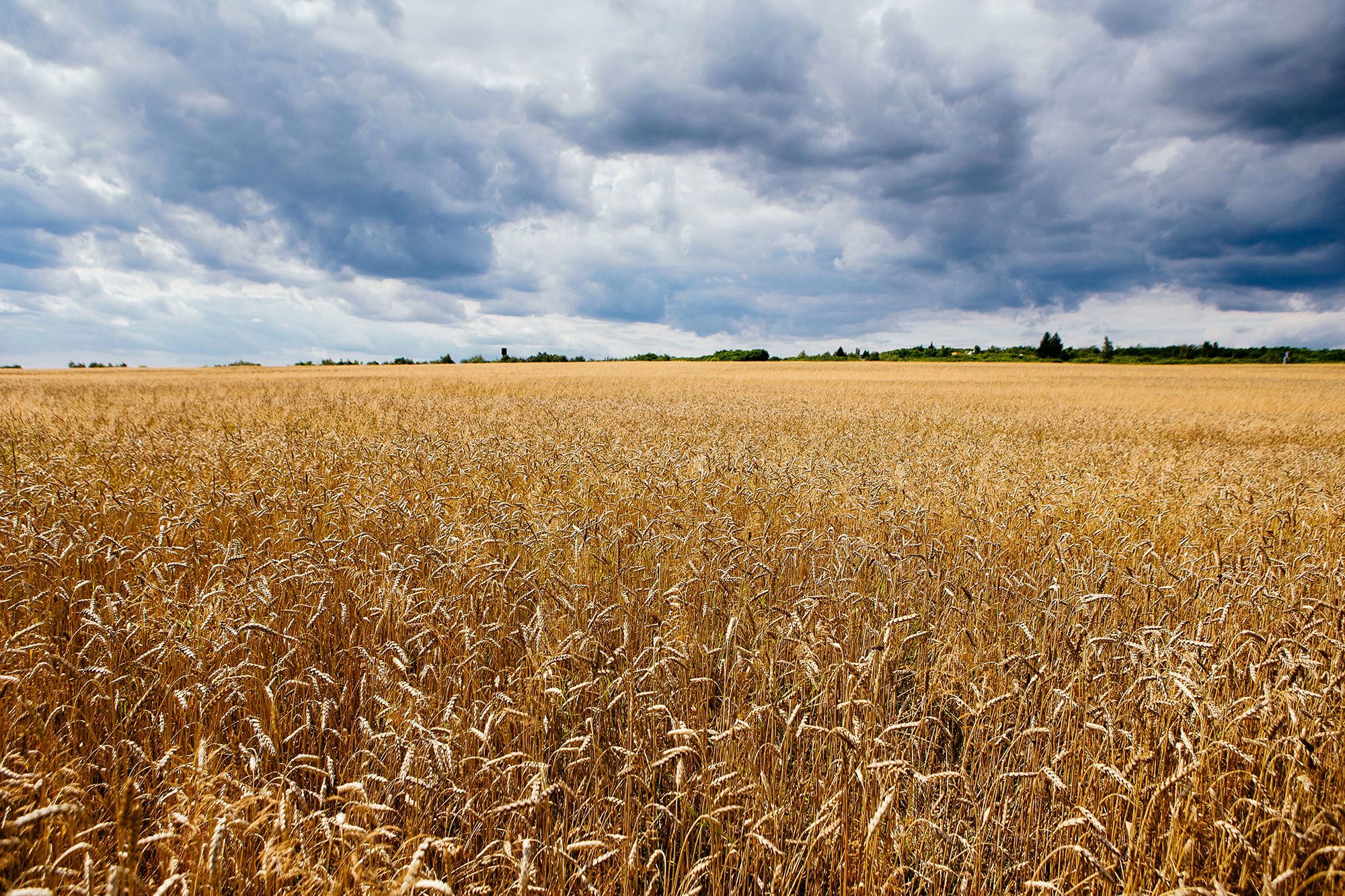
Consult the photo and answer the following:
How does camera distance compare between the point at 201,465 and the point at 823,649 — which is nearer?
the point at 823,649

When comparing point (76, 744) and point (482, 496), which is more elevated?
point (482, 496)

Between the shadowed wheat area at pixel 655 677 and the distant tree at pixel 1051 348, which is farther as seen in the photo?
the distant tree at pixel 1051 348

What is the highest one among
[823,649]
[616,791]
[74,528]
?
[74,528]

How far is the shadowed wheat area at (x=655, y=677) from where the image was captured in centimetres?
190

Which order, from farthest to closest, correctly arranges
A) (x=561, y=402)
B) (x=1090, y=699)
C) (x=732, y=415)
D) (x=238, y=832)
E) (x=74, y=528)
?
(x=561, y=402) < (x=732, y=415) < (x=74, y=528) < (x=1090, y=699) < (x=238, y=832)

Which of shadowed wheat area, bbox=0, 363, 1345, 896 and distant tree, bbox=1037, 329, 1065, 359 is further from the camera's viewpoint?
distant tree, bbox=1037, 329, 1065, 359

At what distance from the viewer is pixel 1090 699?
2.85m

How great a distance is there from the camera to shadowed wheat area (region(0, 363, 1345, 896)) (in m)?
1.90

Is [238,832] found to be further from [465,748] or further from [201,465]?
[201,465]

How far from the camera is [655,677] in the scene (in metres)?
2.71

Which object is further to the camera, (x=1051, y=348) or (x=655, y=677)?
(x=1051, y=348)

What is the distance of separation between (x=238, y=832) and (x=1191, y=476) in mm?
10229

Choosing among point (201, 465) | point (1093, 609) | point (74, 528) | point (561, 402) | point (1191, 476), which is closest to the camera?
point (1093, 609)


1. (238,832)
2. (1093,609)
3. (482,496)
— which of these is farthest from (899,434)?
(238,832)
